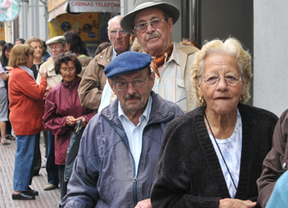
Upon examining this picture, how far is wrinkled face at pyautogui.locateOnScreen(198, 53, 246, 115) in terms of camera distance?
8.50 ft

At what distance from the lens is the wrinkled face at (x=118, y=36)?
16.9 ft

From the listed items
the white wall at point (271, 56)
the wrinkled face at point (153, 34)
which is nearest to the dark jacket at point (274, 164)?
the wrinkled face at point (153, 34)

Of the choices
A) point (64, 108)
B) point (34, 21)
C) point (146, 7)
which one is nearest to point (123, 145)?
point (146, 7)

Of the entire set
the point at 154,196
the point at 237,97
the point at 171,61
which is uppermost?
the point at 171,61

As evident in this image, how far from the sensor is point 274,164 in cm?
224

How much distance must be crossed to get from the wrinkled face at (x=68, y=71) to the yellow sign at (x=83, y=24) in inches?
328

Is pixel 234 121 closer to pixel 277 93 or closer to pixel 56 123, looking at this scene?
pixel 277 93

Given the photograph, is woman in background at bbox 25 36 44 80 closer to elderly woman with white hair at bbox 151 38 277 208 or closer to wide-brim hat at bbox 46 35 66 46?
wide-brim hat at bbox 46 35 66 46

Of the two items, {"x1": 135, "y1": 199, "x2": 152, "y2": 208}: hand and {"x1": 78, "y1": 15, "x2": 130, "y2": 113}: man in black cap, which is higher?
{"x1": 78, "y1": 15, "x2": 130, "y2": 113}: man in black cap

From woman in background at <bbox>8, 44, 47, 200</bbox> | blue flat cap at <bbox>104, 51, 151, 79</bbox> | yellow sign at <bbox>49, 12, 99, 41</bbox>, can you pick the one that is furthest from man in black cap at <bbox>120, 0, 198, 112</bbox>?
yellow sign at <bbox>49, 12, 99, 41</bbox>

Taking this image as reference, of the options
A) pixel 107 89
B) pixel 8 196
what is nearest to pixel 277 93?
pixel 107 89

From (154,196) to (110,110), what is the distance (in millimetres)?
748

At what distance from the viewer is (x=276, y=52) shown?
13.9ft

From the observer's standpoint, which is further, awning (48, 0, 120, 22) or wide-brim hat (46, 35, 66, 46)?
awning (48, 0, 120, 22)
